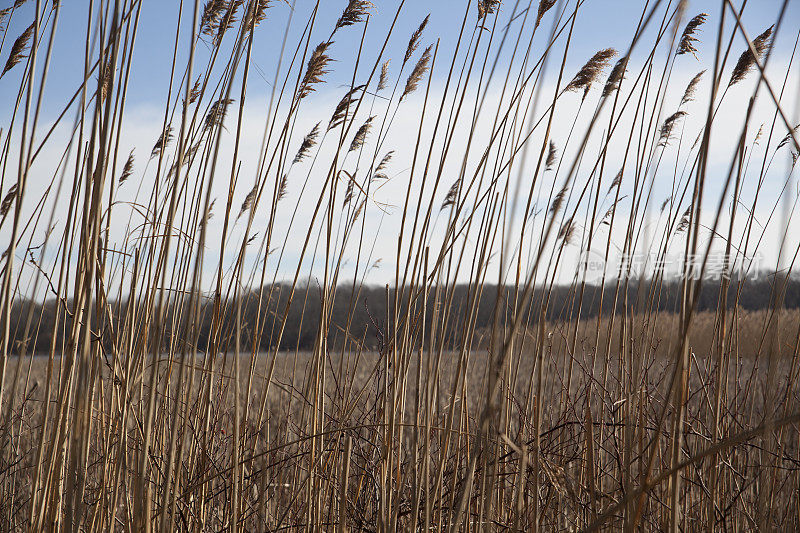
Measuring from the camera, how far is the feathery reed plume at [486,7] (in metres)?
1.12

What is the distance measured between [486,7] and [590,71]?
24 centimetres

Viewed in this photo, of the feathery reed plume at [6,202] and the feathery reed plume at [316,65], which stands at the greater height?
the feathery reed plume at [316,65]

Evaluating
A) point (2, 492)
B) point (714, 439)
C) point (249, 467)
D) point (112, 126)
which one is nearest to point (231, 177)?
point (112, 126)

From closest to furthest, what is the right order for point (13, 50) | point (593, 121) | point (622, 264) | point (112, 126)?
point (593, 121)
point (112, 126)
point (13, 50)
point (622, 264)

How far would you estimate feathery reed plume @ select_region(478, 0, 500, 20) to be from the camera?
112 cm

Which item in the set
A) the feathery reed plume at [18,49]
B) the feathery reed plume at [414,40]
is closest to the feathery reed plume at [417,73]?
the feathery reed plume at [414,40]

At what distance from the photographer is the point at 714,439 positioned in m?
1.01

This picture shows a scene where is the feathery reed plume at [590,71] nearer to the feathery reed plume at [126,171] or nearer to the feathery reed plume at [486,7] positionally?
the feathery reed plume at [486,7]

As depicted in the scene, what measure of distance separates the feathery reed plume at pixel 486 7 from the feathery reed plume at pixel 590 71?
21 centimetres

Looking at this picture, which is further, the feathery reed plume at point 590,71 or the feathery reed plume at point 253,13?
the feathery reed plume at point 590,71

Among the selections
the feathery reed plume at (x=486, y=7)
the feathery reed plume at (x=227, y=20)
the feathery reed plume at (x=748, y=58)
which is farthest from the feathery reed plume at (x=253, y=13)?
the feathery reed plume at (x=748, y=58)

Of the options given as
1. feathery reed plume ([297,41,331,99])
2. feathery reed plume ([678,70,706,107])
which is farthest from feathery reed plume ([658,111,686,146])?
feathery reed plume ([297,41,331,99])

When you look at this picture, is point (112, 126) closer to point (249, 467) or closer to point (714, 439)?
point (249, 467)

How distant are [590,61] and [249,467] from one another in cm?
111
